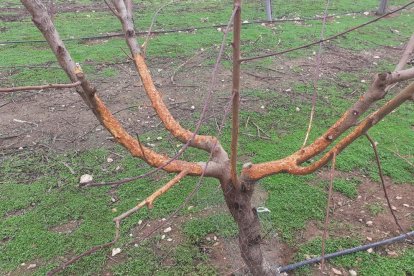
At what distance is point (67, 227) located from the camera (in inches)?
98.3

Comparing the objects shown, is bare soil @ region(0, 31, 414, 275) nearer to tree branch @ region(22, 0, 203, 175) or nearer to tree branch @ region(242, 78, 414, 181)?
tree branch @ region(242, 78, 414, 181)

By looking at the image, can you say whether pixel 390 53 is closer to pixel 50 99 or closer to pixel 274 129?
pixel 274 129

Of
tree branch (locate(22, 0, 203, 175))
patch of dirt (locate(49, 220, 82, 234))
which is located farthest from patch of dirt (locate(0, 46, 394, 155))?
tree branch (locate(22, 0, 203, 175))

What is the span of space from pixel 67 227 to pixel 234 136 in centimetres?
182

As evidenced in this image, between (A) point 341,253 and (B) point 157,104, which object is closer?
(B) point 157,104

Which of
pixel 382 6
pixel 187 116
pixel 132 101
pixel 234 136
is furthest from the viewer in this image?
pixel 382 6

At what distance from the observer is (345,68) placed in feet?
14.8

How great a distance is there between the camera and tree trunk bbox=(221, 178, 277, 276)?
5.53 ft

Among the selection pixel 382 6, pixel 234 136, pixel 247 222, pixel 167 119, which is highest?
pixel 234 136

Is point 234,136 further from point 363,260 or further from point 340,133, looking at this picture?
point 363,260

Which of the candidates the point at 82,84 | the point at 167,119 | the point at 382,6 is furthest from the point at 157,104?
the point at 382,6

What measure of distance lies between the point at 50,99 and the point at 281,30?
11.4 ft

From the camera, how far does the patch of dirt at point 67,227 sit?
8.09 feet

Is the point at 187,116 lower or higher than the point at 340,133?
lower
